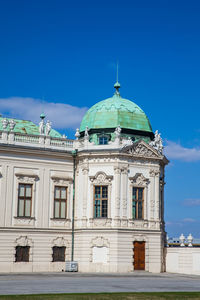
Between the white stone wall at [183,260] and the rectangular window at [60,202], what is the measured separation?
32.0 ft

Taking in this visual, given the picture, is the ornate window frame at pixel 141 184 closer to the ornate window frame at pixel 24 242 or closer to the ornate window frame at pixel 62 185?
the ornate window frame at pixel 62 185

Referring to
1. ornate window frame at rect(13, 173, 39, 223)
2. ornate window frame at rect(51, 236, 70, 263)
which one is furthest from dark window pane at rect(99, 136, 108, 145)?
ornate window frame at rect(51, 236, 70, 263)

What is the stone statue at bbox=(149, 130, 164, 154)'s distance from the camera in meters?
44.5

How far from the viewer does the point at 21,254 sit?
4025 centimetres

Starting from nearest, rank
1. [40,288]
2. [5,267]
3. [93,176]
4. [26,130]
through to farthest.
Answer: [40,288] → [5,267] → [93,176] → [26,130]

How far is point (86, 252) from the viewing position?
41031 millimetres

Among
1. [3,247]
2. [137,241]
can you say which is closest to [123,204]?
[137,241]

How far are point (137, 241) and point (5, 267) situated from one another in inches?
433

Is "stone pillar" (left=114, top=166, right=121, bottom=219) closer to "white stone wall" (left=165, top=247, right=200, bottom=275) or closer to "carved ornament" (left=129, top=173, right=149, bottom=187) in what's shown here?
"carved ornament" (left=129, top=173, right=149, bottom=187)

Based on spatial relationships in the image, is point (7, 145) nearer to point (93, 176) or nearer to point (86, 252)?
point (93, 176)

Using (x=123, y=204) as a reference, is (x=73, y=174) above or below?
above

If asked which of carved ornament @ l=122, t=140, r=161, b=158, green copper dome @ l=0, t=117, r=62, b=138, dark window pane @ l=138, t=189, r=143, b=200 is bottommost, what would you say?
dark window pane @ l=138, t=189, r=143, b=200

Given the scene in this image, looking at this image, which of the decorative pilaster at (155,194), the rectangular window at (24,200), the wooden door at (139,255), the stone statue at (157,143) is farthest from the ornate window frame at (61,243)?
the stone statue at (157,143)

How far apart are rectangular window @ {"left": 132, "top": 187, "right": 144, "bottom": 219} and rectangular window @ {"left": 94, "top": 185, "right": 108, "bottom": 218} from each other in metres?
2.44
